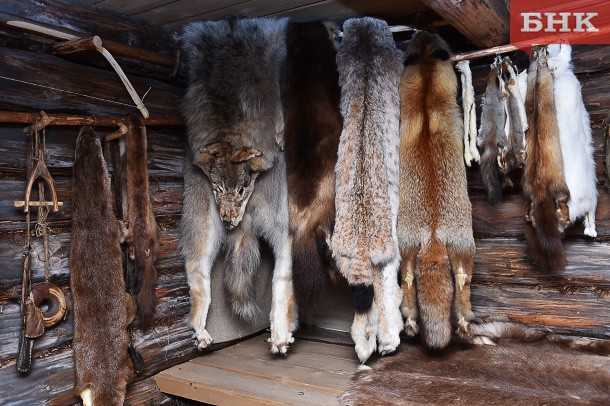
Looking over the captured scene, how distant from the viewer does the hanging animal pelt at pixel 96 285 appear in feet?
8.18

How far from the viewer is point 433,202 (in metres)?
2.65

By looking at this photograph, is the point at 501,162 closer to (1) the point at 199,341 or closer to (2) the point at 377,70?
(2) the point at 377,70

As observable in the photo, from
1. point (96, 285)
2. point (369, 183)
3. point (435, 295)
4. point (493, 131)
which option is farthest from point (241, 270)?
point (493, 131)

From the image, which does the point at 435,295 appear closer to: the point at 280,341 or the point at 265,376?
the point at 280,341

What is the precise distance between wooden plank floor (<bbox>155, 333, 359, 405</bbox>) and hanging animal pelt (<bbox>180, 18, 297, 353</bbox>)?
0.19 metres

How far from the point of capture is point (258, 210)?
120 inches

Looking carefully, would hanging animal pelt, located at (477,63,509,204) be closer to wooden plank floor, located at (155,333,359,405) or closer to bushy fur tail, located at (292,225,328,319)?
bushy fur tail, located at (292,225,328,319)

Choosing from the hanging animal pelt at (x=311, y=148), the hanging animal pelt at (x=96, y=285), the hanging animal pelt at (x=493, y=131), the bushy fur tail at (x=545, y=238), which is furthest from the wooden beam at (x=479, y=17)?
the hanging animal pelt at (x=96, y=285)

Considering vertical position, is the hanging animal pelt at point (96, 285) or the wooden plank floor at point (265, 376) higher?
the hanging animal pelt at point (96, 285)

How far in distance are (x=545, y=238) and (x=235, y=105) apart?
1.69 meters

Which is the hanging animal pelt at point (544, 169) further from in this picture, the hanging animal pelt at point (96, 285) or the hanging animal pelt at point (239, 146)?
the hanging animal pelt at point (96, 285)

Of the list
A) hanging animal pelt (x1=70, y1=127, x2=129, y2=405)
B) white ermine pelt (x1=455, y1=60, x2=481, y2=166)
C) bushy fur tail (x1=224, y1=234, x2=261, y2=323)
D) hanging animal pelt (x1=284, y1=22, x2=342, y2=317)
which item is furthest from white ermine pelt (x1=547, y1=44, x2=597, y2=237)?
hanging animal pelt (x1=70, y1=127, x2=129, y2=405)

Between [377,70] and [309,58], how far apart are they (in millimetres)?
372

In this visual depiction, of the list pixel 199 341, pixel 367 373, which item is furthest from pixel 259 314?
pixel 367 373
